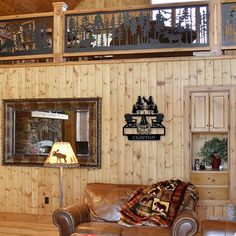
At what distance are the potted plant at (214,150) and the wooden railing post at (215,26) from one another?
55.1 inches

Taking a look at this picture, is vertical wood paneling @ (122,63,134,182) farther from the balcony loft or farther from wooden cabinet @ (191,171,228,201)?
wooden cabinet @ (191,171,228,201)

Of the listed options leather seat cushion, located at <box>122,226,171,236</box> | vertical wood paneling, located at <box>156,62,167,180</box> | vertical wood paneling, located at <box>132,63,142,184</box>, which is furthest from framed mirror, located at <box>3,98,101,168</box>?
leather seat cushion, located at <box>122,226,171,236</box>

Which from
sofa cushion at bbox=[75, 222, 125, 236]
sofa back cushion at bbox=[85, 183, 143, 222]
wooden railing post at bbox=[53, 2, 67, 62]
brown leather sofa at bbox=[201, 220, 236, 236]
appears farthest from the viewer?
wooden railing post at bbox=[53, 2, 67, 62]

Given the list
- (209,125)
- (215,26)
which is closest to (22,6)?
(215,26)

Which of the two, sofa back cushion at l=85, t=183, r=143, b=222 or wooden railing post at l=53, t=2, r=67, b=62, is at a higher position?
wooden railing post at l=53, t=2, r=67, b=62

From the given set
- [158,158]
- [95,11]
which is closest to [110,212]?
[158,158]

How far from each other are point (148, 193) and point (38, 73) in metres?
3.02

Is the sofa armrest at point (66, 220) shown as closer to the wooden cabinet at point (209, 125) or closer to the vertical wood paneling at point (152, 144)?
the vertical wood paneling at point (152, 144)

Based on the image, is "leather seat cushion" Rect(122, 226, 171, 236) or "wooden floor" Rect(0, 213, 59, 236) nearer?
"leather seat cushion" Rect(122, 226, 171, 236)

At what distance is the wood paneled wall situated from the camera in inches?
246

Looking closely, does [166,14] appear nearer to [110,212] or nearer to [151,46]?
[151,46]

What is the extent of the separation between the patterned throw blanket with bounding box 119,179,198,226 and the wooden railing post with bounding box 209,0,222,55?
2.28 metres

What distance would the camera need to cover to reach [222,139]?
6.61 meters

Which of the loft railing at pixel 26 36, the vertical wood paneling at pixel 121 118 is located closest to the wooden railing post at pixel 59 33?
the loft railing at pixel 26 36
